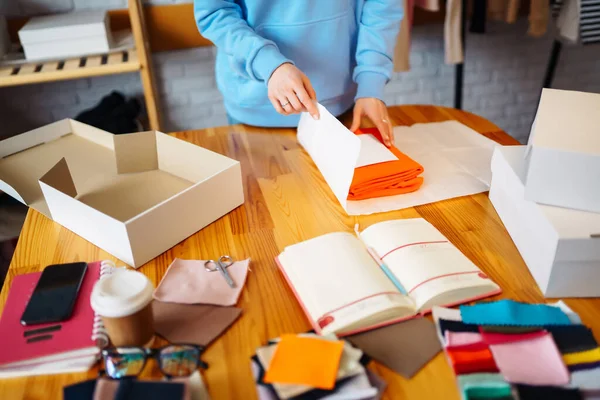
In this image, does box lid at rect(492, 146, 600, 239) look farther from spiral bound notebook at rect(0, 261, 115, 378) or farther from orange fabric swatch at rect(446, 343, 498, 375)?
spiral bound notebook at rect(0, 261, 115, 378)

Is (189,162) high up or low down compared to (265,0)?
down

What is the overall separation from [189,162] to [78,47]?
3.35 feet

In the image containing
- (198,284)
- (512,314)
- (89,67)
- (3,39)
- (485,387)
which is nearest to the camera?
(485,387)

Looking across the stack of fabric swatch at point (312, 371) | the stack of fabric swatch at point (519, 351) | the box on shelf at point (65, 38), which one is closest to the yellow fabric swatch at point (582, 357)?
the stack of fabric swatch at point (519, 351)

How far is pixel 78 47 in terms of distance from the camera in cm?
188

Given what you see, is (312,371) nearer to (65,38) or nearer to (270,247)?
(270,247)

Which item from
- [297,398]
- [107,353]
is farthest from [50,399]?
[297,398]

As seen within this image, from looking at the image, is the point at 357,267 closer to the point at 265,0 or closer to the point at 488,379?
the point at 488,379

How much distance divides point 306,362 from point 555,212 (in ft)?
1.53

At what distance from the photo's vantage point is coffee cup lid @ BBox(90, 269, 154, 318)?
26.7 inches

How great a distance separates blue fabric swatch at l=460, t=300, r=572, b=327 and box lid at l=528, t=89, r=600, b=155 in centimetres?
26

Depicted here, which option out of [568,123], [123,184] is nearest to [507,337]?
[568,123]

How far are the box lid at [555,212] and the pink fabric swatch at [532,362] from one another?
0.17 metres

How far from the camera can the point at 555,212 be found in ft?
2.76
